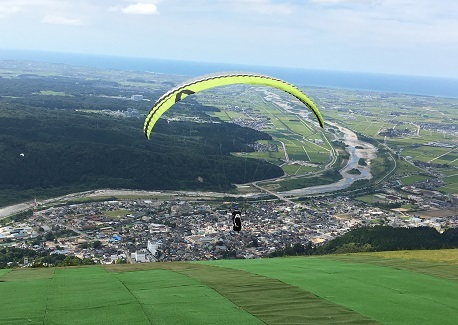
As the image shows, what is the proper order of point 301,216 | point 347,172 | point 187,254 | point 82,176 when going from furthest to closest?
point 347,172 < point 82,176 < point 301,216 < point 187,254

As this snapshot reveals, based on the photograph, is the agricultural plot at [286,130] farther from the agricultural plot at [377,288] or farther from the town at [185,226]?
the agricultural plot at [377,288]

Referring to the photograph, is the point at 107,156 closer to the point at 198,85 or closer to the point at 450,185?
the point at 450,185

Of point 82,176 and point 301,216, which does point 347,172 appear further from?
point 82,176

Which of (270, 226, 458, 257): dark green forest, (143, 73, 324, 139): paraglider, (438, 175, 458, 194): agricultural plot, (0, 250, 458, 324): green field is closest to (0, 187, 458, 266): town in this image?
(270, 226, 458, 257): dark green forest

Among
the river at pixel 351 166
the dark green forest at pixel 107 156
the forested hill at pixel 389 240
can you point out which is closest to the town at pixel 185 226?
the forested hill at pixel 389 240

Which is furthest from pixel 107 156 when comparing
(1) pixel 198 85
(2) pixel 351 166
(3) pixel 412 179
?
(1) pixel 198 85

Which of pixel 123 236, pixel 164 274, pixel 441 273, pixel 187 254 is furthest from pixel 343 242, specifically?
pixel 164 274
